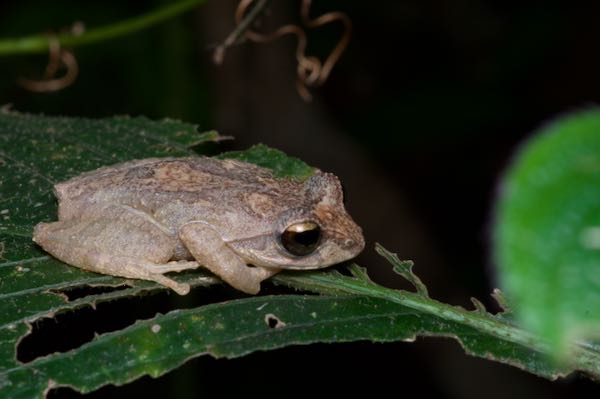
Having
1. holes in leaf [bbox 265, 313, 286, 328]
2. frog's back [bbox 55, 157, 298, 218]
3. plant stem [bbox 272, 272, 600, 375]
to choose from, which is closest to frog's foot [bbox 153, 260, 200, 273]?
frog's back [bbox 55, 157, 298, 218]

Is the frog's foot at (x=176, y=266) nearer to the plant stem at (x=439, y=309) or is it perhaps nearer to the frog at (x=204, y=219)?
the frog at (x=204, y=219)

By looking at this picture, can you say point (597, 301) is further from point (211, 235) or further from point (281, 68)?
point (281, 68)

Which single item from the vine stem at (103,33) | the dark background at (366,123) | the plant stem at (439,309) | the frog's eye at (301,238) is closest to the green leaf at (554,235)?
the plant stem at (439,309)

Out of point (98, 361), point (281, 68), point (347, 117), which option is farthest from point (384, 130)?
point (98, 361)

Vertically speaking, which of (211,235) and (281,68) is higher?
(281,68)

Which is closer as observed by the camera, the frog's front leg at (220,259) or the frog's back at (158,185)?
the frog's front leg at (220,259)

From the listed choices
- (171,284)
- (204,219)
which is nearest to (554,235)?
(171,284)
